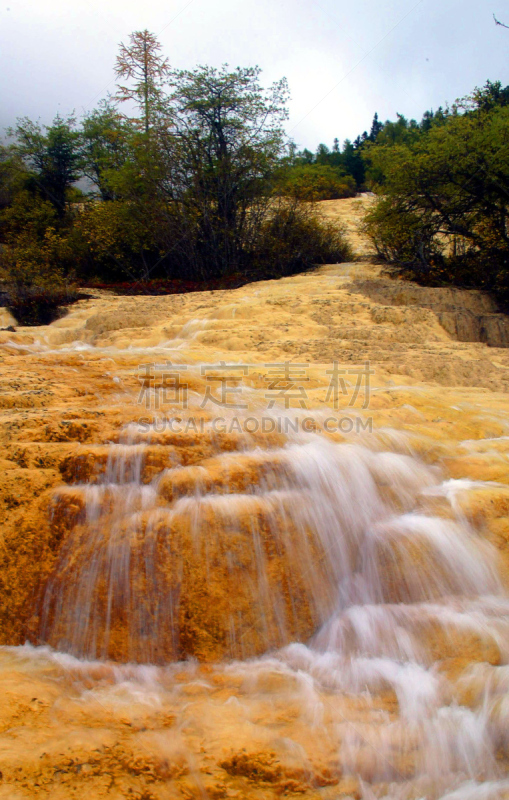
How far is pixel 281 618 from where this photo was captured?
8.63 feet

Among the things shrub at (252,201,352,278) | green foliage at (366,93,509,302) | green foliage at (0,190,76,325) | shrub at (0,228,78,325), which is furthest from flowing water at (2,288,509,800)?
shrub at (252,201,352,278)

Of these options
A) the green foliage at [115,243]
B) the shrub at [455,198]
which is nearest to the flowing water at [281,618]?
the shrub at [455,198]

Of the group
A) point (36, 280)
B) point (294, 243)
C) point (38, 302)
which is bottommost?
point (38, 302)

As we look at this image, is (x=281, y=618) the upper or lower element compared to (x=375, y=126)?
lower

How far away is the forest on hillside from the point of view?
9.91m

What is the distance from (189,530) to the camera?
2.71m

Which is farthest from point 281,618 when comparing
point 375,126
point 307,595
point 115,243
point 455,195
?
point 375,126

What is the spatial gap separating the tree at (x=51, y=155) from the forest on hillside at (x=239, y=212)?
557 cm

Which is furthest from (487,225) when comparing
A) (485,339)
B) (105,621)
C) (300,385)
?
(105,621)

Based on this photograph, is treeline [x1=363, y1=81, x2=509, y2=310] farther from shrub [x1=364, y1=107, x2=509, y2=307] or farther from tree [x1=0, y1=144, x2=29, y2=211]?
tree [x1=0, y1=144, x2=29, y2=211]

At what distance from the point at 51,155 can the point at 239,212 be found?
12.7 metres

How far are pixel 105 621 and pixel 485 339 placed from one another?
7.39 m

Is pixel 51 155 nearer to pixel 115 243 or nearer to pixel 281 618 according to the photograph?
pixel 115 243

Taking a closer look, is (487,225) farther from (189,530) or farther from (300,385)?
(189,530)
